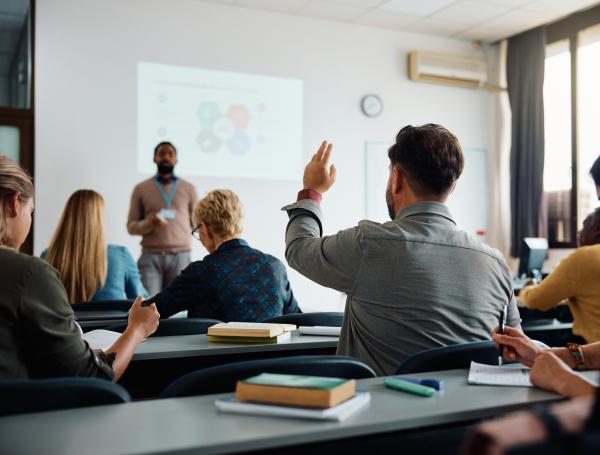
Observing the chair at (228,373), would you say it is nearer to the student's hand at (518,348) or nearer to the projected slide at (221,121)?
the student's hand at (518,348)

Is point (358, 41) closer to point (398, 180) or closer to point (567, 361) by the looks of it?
point (398, 180)

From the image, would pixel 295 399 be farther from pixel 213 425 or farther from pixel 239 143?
pixel 239 143

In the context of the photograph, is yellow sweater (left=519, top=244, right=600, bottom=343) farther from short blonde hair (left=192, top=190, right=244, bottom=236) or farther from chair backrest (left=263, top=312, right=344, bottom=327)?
short blonde hair (left=192, top=190, right=244, bottom=236)

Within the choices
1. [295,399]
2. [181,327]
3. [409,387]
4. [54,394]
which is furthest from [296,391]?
[181,327]

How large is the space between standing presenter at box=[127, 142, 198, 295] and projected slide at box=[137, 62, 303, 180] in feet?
0.90

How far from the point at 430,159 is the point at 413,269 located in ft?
1.12

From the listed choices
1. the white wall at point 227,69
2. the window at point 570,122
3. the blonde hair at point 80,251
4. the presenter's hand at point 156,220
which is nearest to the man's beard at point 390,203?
the blonde hair at point 80,251

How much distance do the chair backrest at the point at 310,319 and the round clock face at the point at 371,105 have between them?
14.6 feet

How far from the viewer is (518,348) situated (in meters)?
1.54

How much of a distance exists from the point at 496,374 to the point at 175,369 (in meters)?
1.24

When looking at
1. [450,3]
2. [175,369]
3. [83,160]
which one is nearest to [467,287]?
[175,369]

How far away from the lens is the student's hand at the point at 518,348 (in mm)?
1521

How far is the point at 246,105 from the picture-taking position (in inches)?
250

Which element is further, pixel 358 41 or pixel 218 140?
pixel 358 41
